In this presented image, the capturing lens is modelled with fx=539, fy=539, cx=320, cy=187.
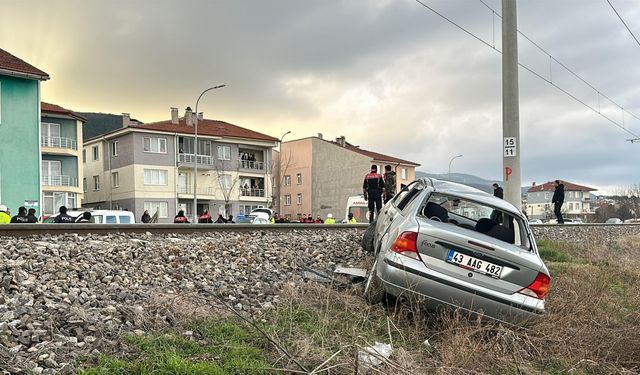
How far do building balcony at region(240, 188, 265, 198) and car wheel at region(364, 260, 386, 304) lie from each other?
161 feet

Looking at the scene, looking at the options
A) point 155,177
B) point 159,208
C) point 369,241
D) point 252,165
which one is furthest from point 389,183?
point 252,165

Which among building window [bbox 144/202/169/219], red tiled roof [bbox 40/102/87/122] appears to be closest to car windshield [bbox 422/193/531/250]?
red tiled roof [bbox 40/102/87/122]

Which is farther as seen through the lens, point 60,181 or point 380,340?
point 60,181

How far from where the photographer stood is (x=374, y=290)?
21.1ft

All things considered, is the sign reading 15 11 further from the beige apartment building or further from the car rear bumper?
the beige apartment building

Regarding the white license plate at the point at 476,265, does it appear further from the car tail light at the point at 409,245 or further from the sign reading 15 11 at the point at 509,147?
the sign reading 15 11 at the point at 509,147

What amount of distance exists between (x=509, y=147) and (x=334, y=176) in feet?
183

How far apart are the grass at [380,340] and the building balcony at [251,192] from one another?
48561mm

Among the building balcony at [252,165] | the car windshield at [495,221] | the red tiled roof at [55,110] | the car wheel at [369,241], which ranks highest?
the red tiled roof at [55,110]

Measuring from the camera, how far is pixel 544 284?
5891mm

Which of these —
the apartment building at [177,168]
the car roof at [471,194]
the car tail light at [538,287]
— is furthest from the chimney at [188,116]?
the car tail light at [538,287]

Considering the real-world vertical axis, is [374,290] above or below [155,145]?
below

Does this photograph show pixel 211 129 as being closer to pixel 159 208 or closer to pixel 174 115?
pixel 174 115

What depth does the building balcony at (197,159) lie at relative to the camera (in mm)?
51031
